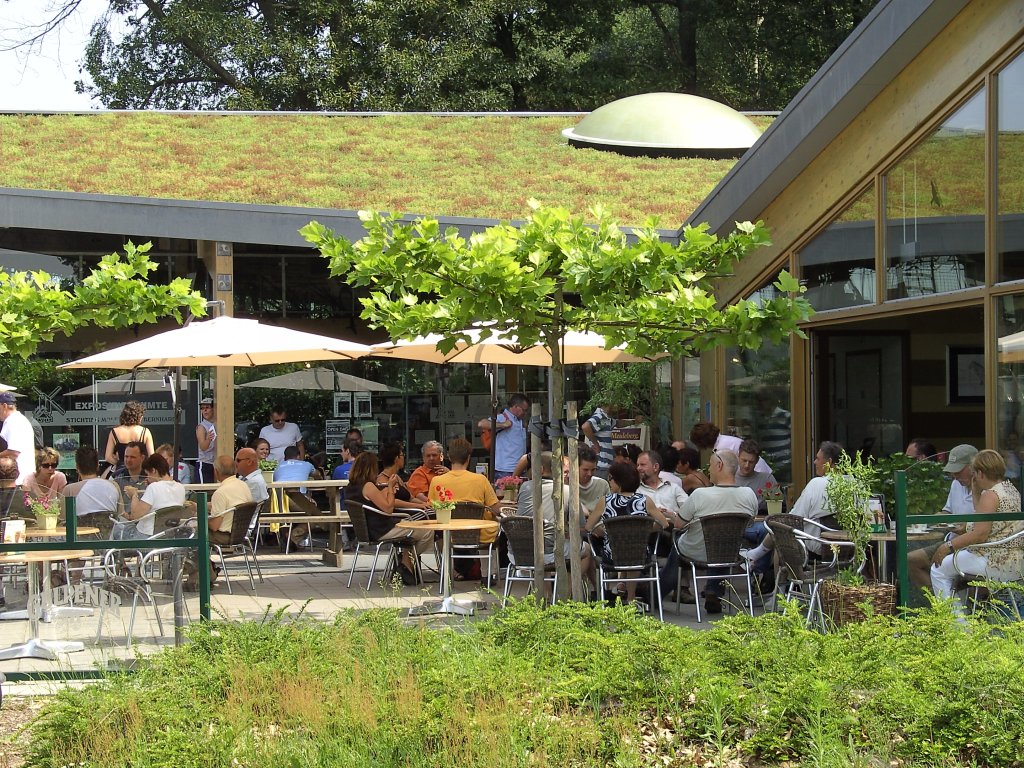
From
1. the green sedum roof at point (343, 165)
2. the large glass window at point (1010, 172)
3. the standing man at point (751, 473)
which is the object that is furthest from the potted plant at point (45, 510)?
the large glass window at point (1010, 172)

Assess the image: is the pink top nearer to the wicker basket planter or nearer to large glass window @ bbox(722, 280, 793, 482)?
the wicker basket planter

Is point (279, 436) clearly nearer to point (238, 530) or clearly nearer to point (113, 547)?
point (238, 530)

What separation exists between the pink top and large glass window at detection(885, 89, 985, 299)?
6.91 metres

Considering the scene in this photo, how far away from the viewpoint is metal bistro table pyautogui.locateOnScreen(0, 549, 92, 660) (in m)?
6.63

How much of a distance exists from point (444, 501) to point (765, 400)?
16.8 ft

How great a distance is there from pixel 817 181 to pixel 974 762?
299 inches

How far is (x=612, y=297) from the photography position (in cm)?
641

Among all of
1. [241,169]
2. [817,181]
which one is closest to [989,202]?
[817,181]

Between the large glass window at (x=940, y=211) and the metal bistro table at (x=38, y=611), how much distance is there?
632 centimetres

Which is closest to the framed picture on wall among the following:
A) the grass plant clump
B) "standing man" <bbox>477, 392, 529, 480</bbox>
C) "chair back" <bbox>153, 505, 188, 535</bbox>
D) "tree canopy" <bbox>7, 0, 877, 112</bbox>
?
"standing man" <bbox>477, 392, 529, 480</bbox>

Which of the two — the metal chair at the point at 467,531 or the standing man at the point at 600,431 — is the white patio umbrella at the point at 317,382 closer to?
the standing man at the point at 600,431

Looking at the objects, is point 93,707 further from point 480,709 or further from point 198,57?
point 198,57

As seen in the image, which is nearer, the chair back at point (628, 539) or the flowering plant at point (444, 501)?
the chair back at point (628, 539)

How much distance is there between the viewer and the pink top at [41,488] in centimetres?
893
